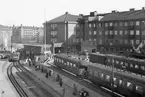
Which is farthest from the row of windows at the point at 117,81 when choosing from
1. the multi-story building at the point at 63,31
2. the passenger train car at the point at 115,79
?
the multi-story building at the point at 63,31

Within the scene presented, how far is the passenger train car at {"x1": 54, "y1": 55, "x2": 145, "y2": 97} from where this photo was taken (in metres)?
21.3

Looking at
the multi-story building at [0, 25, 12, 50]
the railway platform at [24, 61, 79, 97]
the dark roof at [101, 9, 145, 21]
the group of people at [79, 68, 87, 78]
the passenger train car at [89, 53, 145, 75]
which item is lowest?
the railway platform at [24, 61, 79, 97]

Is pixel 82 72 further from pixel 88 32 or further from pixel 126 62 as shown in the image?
pixel 88 32

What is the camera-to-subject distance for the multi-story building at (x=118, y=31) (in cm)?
5528

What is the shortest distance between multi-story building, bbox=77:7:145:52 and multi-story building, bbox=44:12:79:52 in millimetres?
8800

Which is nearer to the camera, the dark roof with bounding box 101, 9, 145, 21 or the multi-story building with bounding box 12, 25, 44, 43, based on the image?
the dark roof with bounding box 101, 9, 145, 21

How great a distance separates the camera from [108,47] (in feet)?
205

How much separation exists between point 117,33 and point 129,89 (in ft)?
129

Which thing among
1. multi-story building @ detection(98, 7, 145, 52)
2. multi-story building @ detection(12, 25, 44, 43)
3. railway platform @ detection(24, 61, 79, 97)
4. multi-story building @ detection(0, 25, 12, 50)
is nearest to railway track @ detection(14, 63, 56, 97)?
railway platform @ detection(24, 61, 79, 97)

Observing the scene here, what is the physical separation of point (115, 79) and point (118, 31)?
1451 inches

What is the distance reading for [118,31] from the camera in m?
60.2

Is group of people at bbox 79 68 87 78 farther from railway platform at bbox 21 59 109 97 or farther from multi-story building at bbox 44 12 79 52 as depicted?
multi-story building at bbox 44 12 79 52

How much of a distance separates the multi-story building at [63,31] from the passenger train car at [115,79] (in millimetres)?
39589

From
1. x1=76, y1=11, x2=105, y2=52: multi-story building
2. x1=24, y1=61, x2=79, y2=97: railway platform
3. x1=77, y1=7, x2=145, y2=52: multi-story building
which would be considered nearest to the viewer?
x1=24, y1=61, x2=79, y2=97: railway platform
